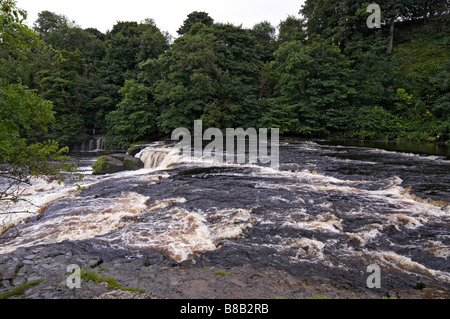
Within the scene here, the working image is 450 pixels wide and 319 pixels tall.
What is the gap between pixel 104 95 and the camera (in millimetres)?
27922

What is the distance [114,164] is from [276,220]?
11.0 meters

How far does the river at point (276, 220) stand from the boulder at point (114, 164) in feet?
8.00

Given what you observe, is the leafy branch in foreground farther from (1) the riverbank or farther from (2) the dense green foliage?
(2) the dense green foliage

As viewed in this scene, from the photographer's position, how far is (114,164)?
14.3 metres

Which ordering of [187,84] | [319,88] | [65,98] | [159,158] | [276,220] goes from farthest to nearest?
[65,98], [319,88], [187,84], [159,158], [276,220]

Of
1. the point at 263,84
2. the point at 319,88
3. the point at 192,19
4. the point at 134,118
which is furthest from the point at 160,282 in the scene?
the point at 192,19

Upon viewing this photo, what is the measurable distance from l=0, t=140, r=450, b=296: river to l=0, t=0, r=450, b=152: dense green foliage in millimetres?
12227

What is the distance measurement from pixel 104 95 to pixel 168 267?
92.0 ft

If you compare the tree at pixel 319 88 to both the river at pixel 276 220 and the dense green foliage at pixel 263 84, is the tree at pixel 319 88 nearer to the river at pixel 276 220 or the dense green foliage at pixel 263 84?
the dense green foliage at pixel 263 84

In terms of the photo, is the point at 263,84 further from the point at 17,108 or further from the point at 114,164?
the point at 17,108

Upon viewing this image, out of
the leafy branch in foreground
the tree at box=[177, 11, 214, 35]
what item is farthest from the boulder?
the tree at box=[177, 11, 214, 35]

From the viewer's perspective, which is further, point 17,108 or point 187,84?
point 187,84

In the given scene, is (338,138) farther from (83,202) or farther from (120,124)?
(83,202)
